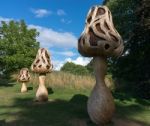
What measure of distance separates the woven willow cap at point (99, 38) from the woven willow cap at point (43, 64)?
6.34 metres

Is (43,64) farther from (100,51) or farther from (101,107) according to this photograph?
(101,107)

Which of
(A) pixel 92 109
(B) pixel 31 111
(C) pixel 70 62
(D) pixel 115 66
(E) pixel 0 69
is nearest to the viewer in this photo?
(A) pixel 92 109

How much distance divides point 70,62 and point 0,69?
5829cm

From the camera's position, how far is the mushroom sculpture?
47.8ft

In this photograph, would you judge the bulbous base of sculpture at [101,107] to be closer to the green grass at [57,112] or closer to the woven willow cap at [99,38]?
the green grass at [57,112]

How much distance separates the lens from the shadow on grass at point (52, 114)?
14961mm

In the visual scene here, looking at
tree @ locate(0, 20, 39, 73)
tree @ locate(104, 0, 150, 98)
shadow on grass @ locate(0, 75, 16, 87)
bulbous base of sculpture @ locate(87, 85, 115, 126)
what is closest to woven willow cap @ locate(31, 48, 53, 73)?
tree @ locate(104, 0, 150, 98)

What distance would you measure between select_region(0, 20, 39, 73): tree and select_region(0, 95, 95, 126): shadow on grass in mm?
28603

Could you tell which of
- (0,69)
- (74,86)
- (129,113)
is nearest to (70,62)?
(0,69)

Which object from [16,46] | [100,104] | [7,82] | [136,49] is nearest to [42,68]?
[100,104]

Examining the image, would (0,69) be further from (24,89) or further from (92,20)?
(92,20)

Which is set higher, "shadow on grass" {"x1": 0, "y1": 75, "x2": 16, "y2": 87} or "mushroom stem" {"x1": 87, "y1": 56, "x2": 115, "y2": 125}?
"shadow on grass" {"x1": 0, "y1": 75, "x2": 16, "y2": 87}

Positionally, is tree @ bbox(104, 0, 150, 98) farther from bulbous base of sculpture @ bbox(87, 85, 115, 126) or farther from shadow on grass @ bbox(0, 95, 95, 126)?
bulbous base of sculpture @ bbox(87, 85, 115, 126)

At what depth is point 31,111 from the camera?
57.4 feet
